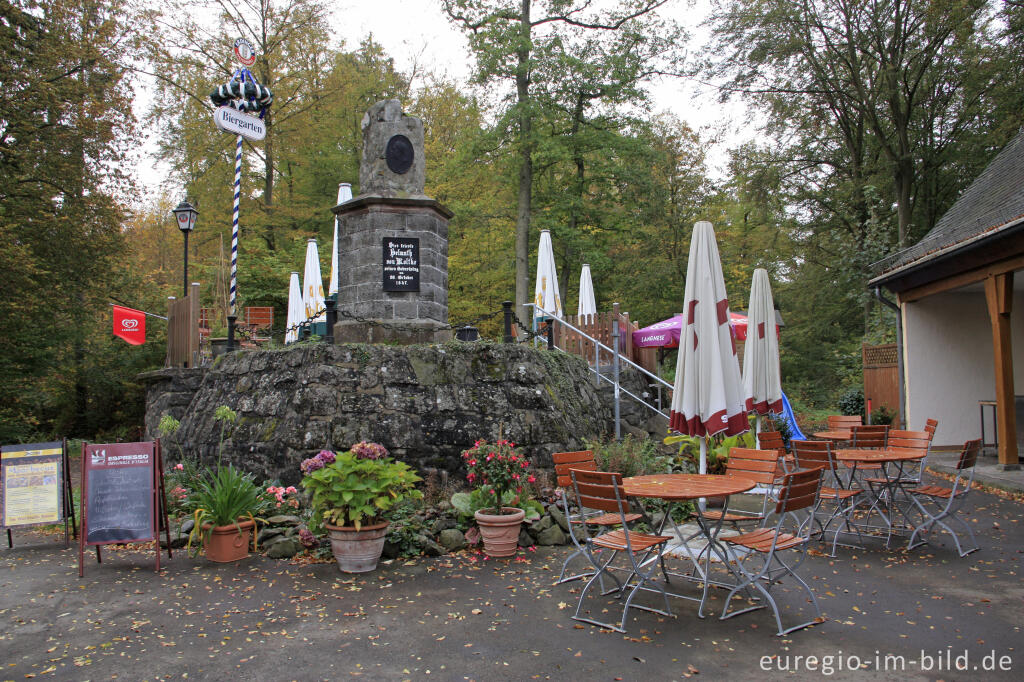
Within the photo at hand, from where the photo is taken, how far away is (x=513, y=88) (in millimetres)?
20156

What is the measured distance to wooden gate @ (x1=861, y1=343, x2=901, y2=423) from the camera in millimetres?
14344

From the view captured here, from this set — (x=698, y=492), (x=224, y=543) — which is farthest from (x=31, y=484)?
(x=698, y=492)

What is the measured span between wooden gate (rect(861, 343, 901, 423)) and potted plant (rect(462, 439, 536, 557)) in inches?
431

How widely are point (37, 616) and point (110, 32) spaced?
53.7 ft

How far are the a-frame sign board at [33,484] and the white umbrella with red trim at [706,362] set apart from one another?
6224 mm

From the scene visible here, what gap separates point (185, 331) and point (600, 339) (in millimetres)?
7813

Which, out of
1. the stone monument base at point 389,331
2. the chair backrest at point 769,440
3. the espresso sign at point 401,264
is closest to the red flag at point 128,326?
the stone monument base at point 389,331

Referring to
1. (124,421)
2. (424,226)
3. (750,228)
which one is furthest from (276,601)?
(750,228)

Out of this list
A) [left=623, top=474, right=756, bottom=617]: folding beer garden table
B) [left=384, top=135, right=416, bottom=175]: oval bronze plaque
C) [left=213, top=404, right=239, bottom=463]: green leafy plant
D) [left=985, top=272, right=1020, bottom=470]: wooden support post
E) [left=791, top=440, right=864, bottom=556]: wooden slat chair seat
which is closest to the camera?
[left=623, top=474, right=756, bottom=617]: folding beer garden table

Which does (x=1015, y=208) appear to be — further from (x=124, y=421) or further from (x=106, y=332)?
(x=106, y=332)

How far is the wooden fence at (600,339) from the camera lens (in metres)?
13.5

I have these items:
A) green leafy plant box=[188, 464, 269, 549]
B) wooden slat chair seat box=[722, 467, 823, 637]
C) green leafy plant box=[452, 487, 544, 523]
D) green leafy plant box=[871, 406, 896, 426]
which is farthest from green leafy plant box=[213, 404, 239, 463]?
green leafy plant box=[871, 406, 896, 426]

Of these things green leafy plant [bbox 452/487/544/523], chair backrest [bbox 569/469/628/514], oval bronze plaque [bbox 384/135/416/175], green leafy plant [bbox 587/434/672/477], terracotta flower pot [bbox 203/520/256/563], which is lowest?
terracotta flower pot [bbox 203/520/256/563]

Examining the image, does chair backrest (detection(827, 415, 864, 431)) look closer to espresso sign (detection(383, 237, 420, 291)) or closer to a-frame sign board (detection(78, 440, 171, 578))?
espresso sign (detection(383, 237, 420, 291))
